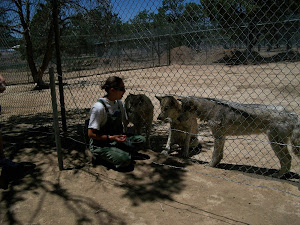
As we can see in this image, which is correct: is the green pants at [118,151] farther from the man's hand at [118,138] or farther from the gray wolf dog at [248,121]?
the gray wolf dog at [248,121]

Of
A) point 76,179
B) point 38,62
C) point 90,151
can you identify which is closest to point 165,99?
point 90,151

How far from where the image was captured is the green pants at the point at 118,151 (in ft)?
12.0

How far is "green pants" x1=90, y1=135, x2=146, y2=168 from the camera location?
12.0 feet

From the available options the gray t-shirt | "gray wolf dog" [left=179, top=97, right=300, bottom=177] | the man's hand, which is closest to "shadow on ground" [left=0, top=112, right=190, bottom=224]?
the man's hand

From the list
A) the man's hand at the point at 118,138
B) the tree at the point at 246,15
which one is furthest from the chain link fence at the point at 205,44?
the man's hand at the point at 118,138

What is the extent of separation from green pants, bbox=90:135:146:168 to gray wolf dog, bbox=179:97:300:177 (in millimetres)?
1247

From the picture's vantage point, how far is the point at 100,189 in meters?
3.26

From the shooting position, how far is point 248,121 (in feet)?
13.6

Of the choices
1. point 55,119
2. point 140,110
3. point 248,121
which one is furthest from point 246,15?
point 55,119

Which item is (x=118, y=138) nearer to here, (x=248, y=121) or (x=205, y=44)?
(x=248, y=121)

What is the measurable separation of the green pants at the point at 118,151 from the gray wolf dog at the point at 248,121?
1247 mm

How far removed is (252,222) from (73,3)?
5155 mm

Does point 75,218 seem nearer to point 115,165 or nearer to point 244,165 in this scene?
point 115,165

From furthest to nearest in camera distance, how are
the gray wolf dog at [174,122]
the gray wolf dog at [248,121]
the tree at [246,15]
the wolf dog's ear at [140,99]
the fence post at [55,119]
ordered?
the wolf dog's ear at [140,99] → the gray wolf dog at [174,122] → the gray wolf dog at [248,121] → the fence post at [55,119] → the tree at [246,15]
